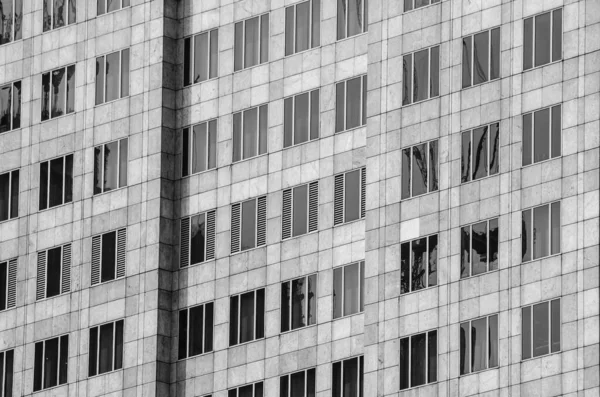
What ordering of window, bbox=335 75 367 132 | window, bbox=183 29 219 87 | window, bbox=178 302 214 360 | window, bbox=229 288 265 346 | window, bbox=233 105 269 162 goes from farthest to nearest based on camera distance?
window, bbox=183 29 219 87 → window, bbox=233 105 269 162 → window, bbox=178 302 214 360 → window, bbox=229 288 265 346 → window, bbox=335 75 367 132

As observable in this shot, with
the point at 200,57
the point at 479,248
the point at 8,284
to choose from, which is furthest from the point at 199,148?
the point at 479,248

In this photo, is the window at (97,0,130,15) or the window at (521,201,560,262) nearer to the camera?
the window at (521,201,560,262)

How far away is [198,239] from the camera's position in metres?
123

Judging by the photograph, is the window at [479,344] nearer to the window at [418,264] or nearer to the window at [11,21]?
the window at [418,264]

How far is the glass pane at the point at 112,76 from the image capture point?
417ft

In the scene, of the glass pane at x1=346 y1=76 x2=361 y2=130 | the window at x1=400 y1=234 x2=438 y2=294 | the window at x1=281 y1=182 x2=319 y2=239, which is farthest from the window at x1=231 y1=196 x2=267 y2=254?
the window at x1=400 y1=234 x2=438 y2=294

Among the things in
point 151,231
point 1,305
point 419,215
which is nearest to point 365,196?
point 419,215

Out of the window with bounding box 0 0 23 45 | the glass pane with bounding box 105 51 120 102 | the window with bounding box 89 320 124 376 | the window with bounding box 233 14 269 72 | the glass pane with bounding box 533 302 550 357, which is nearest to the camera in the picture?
the glass pane with bounding box 533 302 550 357

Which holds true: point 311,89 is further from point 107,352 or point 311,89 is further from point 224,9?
point 107,352

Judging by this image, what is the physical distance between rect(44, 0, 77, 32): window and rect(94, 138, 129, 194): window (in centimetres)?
691

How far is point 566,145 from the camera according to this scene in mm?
110375

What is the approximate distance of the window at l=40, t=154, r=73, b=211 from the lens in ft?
419

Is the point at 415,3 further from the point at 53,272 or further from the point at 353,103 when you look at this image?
the point at 53,272

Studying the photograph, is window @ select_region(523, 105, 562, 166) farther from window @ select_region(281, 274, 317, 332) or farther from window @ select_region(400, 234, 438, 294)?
window @ select_region(281, 274, 317, 332)
